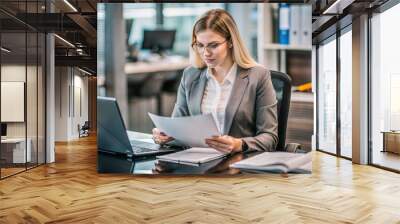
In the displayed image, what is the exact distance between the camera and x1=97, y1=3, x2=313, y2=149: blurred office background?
545 centimetres

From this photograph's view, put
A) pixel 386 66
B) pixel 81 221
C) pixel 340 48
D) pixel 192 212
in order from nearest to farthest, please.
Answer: pixel 81 221
pixel 192 212
pixel 386 66
pixel 340 48

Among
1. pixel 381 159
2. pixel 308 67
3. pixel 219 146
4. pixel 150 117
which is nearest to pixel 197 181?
pixel 219 146

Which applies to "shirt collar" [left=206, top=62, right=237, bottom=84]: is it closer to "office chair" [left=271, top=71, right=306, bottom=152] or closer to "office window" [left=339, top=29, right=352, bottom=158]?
"office chair" [left=271, top=71, right=306, bottom=152]

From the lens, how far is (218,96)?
17.6ft

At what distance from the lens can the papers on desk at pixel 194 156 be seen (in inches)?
212

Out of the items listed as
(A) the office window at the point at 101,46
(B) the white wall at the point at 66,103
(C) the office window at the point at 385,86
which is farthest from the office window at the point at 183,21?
(B) the white wall at the point at 66,103

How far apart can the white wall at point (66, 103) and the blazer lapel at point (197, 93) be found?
1033cm

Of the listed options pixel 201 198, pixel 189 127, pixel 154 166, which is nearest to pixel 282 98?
pixel 189 127

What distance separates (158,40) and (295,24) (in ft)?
6.26

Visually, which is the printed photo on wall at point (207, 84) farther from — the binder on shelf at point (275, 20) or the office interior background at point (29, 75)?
the office interior background at point (29, 75)

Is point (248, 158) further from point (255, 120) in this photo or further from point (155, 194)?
point (155, 194)

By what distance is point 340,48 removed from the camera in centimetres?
893

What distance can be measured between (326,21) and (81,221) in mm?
6376

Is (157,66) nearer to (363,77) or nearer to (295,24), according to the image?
(295,24)
